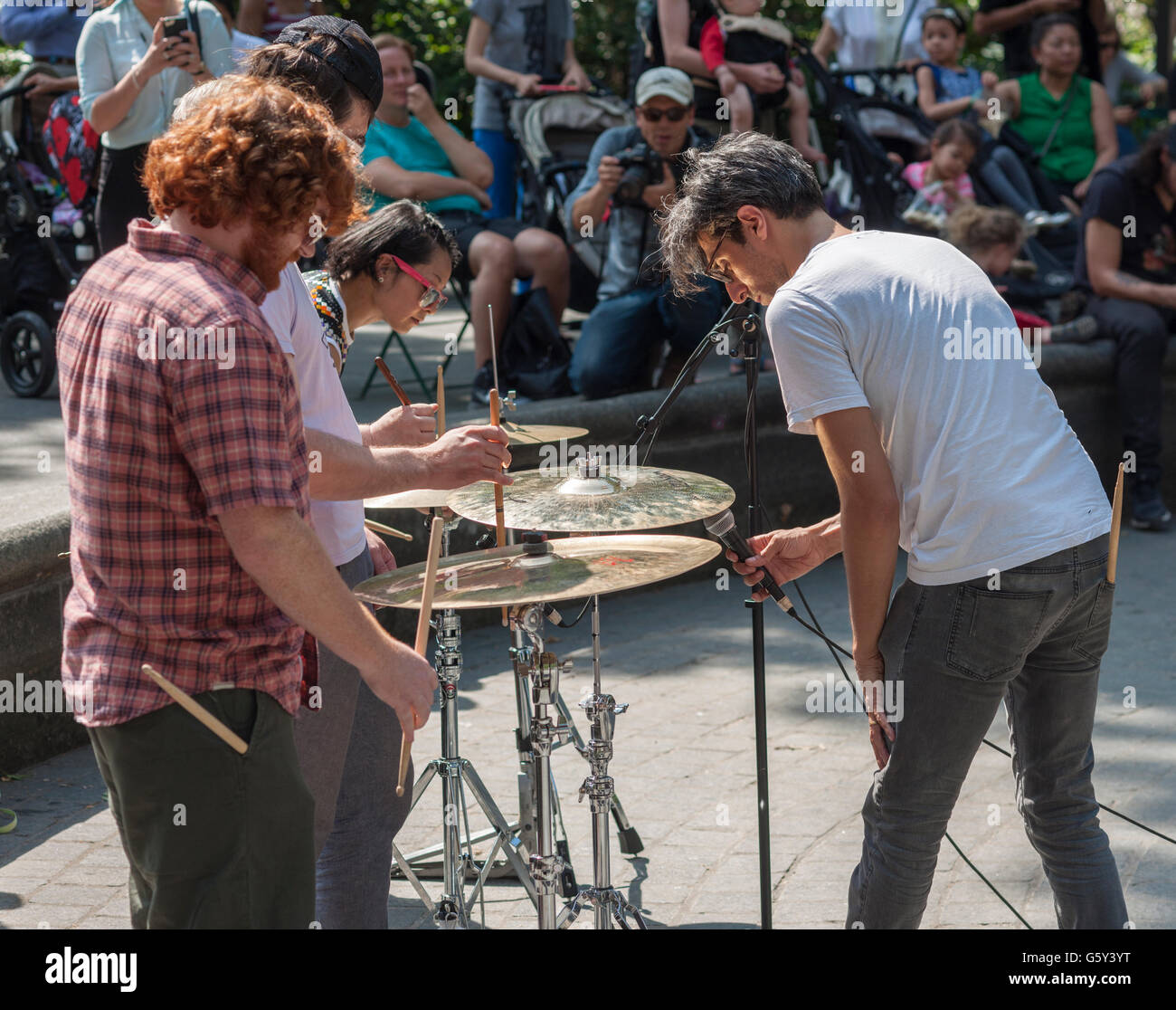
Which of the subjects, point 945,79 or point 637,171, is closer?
point 637,171

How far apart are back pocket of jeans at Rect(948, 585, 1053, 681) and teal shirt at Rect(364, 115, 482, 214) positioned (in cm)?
459

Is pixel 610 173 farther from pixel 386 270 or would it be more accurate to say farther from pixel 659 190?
pixel 386 270

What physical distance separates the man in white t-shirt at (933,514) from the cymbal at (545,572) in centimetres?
35

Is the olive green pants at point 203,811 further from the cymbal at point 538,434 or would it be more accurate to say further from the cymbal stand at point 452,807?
the cymbal at point 538,434

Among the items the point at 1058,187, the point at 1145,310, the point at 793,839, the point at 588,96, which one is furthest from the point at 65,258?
the point at 1058,187

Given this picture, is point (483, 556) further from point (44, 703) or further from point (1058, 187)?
point (1058, 187)

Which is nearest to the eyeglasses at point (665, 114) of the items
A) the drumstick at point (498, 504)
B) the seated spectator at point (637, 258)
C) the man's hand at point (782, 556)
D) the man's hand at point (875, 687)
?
the seated spectator at point (637, 258)

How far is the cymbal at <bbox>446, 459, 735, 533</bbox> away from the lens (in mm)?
2793

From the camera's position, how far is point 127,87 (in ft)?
18.1

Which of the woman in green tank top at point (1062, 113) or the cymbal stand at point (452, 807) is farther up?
the woman in green tank top at point (1062, 113)

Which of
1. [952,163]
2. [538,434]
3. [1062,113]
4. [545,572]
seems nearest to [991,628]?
[545,572]

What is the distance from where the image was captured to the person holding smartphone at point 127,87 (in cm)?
558

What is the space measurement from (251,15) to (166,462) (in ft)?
19.9

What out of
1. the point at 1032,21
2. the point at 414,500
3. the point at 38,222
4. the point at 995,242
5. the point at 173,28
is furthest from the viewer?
the point at 1032,21
